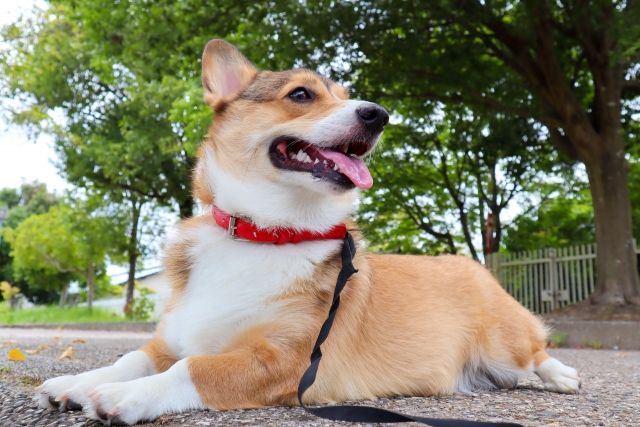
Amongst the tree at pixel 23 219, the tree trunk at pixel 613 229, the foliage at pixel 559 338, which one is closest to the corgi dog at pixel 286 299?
the foliage at pixel 559 338

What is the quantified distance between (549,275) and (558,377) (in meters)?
11.1

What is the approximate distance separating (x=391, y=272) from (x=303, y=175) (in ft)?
3.10

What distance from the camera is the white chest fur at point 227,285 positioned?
2670 millimetres

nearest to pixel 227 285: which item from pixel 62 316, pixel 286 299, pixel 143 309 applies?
pixel 286 299

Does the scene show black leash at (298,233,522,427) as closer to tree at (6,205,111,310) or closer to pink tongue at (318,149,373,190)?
pink tongue at (318,149,373,190)

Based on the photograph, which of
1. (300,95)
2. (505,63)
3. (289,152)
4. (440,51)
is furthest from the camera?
(505,63)

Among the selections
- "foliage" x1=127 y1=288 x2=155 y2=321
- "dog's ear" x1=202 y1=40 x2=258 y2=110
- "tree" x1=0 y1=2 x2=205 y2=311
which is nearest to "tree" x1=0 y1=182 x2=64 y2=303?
"tree" x1=0 y1=2 x2=205 y2=311

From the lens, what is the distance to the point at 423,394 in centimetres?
324

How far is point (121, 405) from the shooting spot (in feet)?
7.13

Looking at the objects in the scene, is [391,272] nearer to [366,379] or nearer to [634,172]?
[366,379]

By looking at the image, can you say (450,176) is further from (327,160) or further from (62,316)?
(327,160)

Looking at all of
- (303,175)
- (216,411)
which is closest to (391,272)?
(303,175)

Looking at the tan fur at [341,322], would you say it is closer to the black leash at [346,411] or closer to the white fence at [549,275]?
the black leash at [346,411]

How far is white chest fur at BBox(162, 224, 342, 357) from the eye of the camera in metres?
2.67
